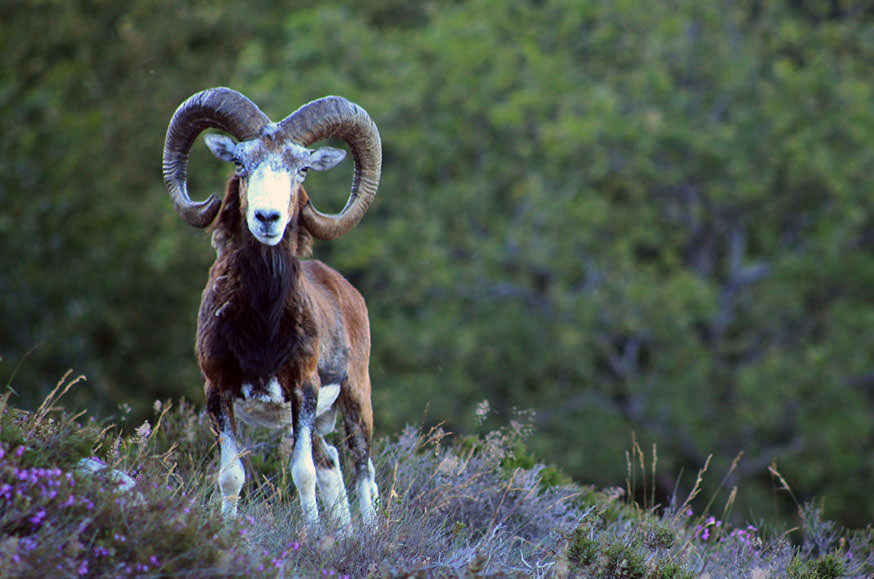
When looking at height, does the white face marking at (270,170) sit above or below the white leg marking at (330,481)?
above

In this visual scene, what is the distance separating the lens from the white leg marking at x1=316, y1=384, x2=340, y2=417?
20.7 ft

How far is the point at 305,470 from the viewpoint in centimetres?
588

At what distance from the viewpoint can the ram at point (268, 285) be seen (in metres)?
5.76

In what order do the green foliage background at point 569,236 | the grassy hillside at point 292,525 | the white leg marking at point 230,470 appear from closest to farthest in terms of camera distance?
1. the grassy hillside at point 292,525
2. the white leg marking at point 230,470
3. the green foliage background at point 569,236

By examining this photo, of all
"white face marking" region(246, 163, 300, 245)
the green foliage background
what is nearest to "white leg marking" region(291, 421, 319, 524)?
"white face marking" region(246, 163, 300, 245)

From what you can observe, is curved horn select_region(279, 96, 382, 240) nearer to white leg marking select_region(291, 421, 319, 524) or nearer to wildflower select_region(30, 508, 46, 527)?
white leg marking select_region(291, 421, 319, 524)

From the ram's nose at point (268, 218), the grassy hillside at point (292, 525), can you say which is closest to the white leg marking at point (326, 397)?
the grassy hillside at point (292, 525)

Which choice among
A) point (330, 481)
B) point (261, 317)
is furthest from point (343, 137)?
point (330, 481)

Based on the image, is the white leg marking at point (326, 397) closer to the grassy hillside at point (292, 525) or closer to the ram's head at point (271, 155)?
the grassy hillside at point (292, 525)

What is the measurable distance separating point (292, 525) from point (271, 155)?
2012 millimetres

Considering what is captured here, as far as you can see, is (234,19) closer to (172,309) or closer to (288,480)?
(172,309)

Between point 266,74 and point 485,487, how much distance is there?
42.1ft

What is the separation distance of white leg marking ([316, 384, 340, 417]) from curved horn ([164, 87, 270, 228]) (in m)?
1.18

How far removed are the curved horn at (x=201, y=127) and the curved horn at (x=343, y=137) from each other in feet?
0.68
